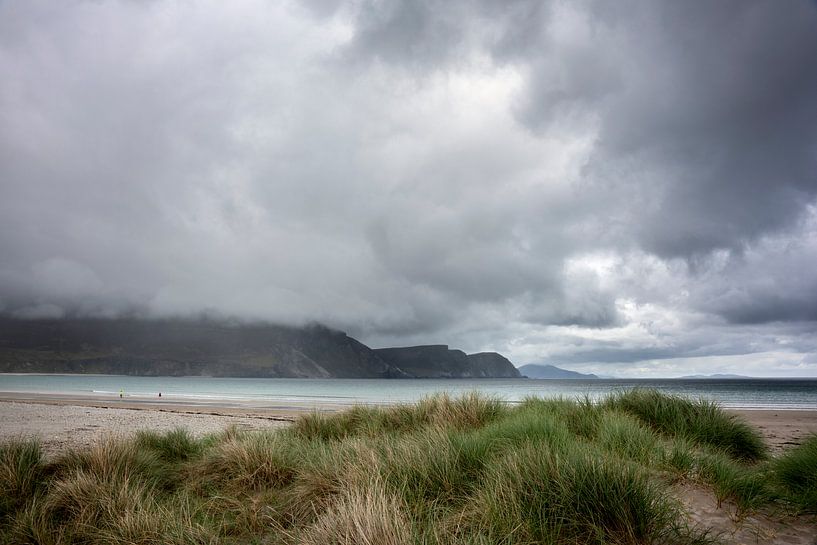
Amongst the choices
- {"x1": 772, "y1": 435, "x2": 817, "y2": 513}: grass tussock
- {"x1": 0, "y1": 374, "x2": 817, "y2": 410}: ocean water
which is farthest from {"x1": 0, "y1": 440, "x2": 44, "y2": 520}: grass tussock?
{"x1": 772, "y1": 435, "x2": 817, "y2": 513}: grass tussock

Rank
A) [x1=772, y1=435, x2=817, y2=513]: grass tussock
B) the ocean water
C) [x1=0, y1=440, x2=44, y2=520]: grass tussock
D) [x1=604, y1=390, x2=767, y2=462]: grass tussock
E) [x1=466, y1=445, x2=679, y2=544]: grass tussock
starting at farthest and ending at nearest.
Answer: the ocean water → [x1=604, y1=390, x2=767, y2=462]: grass tussock → [x1=0, y1=440, x2=44, y2=520]: grass tussock → [x1=772, y1=435, x2=817, y2=513]: grass tussock → [x1=466, y1=445, x2=679, y2=544]: grass tussock

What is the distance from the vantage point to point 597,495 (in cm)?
413

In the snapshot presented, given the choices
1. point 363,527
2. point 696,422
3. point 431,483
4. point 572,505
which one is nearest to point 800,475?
point 696,422

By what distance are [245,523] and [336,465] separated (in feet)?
4.00

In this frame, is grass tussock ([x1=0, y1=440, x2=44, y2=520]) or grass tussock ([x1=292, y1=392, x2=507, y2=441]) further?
grass tussock ([x1=292, y1=392, x2=507, y2=441])

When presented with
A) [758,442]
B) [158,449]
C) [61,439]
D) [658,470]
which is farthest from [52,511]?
[758,442]

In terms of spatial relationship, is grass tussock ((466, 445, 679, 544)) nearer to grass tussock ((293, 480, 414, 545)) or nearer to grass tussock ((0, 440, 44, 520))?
grass tussock ((293, 480, 414, 545))

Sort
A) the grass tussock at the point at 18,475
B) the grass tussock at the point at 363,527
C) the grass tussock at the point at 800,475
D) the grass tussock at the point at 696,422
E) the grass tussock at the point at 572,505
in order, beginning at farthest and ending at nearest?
the grass tussock at the point at 696,422
the grass tussock at the point at 18,475
the grass tussock at the point at 800,475
the grass tussock at the point at 572,505
the grass tussock at the point at 363,527

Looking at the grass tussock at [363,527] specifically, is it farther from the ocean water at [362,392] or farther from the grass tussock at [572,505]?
the ocean water at [362,392]

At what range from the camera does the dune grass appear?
160 inches

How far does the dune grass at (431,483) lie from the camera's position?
405 cm

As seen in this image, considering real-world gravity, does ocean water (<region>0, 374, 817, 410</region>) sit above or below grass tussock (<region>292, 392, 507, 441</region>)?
below

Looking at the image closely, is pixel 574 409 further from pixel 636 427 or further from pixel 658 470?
pixel 658 470

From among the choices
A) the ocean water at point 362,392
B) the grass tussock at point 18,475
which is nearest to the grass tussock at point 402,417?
the ocean water at point 362,392
